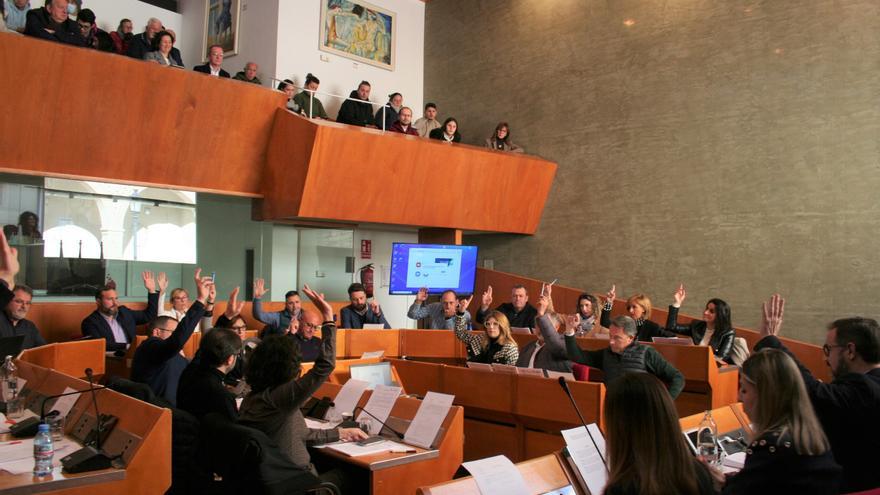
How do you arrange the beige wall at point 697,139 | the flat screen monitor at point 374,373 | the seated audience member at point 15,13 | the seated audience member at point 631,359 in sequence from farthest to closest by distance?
the beige wall at point 697,139 < the seated audience member at point 15,13 < the flat screen monitor at point 374,373 < the seated audience member at point 631,359

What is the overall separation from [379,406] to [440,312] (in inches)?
178

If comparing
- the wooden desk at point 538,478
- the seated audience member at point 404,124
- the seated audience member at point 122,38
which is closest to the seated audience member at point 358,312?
the seated audience member at point 404,124

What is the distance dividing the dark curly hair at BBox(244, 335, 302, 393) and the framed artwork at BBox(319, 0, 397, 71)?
9.57 meters

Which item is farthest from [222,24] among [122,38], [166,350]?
[166,350]

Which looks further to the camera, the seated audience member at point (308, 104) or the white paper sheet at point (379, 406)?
the seated audience member at point (308, 104)

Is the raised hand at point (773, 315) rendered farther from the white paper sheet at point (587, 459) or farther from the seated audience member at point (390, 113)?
the seated audience member at point (390, 113)

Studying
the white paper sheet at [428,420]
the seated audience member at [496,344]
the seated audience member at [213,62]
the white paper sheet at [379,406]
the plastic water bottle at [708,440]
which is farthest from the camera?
the seated audience member at [213,62]

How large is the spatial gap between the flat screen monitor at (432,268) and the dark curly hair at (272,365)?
20.9 feet

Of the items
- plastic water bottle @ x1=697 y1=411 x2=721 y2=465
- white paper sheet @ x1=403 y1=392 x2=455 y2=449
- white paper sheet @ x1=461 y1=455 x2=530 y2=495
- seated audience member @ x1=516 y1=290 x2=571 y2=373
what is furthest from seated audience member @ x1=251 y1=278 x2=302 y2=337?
white paper sheet @ x1=461 y1=455 x2=530 y2=495

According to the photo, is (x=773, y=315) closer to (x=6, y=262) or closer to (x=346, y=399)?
(x=346, y=399)

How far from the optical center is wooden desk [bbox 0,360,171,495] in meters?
2.97

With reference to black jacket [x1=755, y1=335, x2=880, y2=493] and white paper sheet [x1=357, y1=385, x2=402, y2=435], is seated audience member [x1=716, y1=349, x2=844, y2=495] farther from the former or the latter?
white paper sheet [x1=357, y1=385, x2=402, y2=435]

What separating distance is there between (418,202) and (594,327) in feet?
12.0

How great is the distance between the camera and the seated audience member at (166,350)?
15.6 ft
